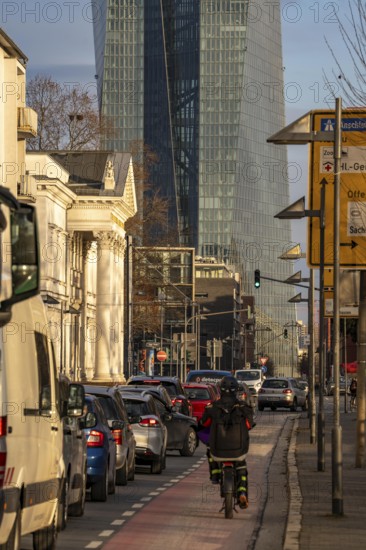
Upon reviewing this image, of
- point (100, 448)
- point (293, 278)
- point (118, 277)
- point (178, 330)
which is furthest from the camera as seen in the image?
point (178, 330)

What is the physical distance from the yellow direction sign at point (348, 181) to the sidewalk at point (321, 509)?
3.87 meters

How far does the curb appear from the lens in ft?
50.7

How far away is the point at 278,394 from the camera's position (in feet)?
247

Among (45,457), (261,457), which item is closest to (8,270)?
(45,457)

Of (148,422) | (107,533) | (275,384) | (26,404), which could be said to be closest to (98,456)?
(107,533)

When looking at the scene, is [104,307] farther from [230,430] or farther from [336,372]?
[336,372]

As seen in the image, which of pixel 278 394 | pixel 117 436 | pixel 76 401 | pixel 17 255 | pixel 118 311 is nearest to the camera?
pixel 17 255

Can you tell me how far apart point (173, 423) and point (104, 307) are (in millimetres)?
63689

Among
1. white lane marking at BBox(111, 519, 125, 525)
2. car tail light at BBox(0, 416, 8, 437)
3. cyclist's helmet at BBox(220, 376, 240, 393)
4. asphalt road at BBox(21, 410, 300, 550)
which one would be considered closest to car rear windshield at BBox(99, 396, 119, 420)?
asphalt road at BBox(21, 410, 300, 550)

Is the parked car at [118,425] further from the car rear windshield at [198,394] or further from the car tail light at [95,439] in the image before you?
the car rear windshield at [198,394]

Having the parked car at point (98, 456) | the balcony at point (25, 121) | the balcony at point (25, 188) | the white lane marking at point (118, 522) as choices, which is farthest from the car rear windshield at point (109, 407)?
the balcony at point (25, 121)

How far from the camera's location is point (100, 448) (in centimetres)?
2111

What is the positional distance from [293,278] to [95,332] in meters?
53.0

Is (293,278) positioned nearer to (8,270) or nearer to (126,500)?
(126,500)
